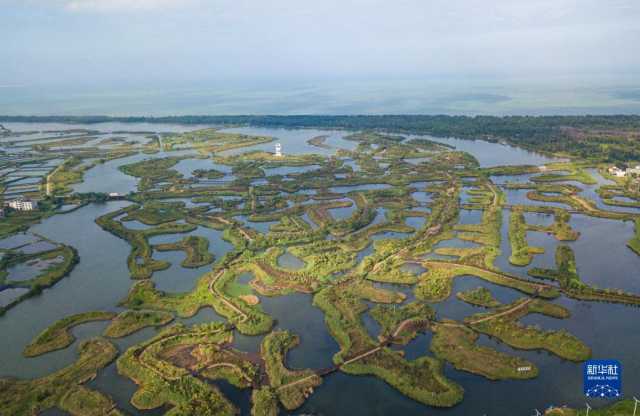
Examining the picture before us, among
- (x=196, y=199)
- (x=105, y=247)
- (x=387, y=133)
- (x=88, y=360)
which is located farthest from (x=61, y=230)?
(x=387, y=133)

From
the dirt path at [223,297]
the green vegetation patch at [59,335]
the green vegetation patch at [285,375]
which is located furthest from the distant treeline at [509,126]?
the green vegetation patch at [59,335]

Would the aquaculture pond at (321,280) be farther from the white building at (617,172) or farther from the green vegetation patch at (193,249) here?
the white building at (617,172)

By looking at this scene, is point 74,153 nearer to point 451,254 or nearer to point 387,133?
point 387,133

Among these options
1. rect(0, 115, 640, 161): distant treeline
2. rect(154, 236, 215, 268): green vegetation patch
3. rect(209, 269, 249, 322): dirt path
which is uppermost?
rect(0, 115, 640, 161): distant treeline

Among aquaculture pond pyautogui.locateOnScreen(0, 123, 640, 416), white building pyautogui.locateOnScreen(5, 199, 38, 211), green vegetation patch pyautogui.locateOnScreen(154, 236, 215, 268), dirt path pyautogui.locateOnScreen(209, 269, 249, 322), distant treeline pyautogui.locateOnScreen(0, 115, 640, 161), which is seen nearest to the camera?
aquaculture pond pyautogui.locateOnScreen(0, 123, 640, 416)

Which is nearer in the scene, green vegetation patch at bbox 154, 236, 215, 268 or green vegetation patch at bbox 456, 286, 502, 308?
green vegetation patch at bbox 456, 286, 502, 308

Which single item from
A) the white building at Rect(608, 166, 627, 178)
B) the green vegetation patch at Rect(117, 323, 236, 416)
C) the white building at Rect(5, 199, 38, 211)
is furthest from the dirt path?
the white building at Rect(608, 166, 627, 178)

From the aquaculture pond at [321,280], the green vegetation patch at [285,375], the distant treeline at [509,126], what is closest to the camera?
the green vegetation patch at [285,375]

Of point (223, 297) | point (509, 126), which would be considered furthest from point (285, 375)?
point (509, 126)

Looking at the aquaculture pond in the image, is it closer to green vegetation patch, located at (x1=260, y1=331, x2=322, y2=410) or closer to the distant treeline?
green vegetation patch, located at (x1=260, y1=331, x2=322, y2=410)

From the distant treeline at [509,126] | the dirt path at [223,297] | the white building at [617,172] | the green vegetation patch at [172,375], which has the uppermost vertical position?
the distant treeline at [509,126]
